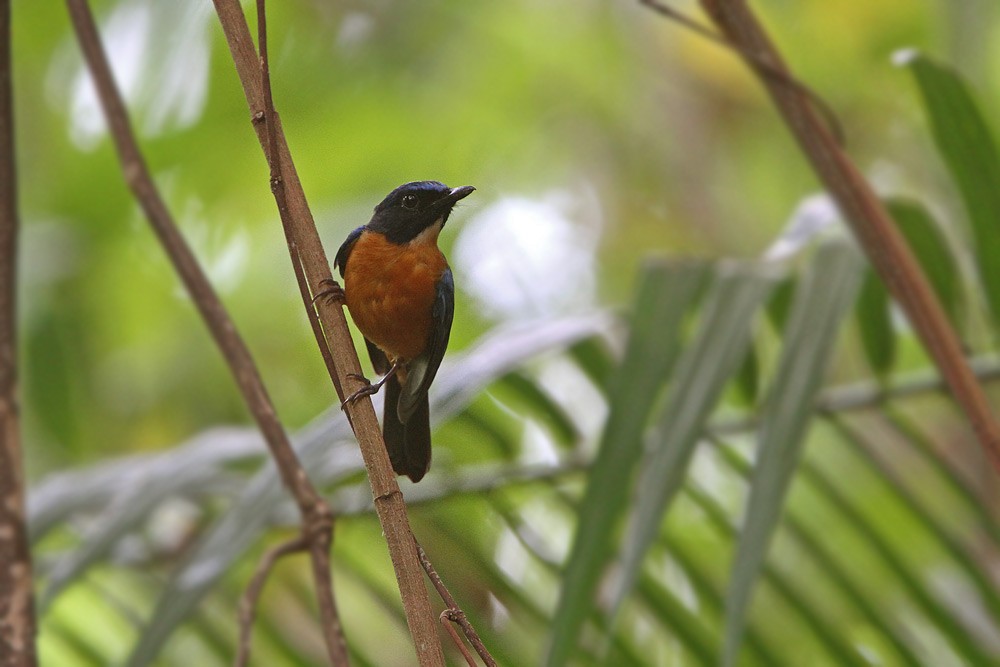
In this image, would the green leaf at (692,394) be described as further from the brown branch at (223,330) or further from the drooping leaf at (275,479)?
the brown branch at (223,330)

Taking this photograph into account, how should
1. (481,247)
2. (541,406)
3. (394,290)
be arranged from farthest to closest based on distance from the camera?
(541,406), (394,290), (481,247)

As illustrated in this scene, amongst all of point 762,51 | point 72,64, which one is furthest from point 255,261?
point 762,51

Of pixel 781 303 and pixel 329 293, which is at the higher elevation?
pixel 781 303

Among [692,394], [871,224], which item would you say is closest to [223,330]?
[692,394]

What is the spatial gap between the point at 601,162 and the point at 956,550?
162 inches

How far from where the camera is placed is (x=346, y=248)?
111 centimetres

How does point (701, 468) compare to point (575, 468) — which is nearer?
point (575, 468)

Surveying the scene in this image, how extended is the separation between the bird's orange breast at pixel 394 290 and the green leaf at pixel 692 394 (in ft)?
1.38

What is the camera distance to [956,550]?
160 centimetres

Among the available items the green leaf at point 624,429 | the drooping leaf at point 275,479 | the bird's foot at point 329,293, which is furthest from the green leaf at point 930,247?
the bird's foot at point 329,293

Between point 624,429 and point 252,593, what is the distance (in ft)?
1.68

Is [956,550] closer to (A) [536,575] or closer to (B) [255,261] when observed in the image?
(A) [536,575]

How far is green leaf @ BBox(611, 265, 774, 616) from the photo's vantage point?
1.29m

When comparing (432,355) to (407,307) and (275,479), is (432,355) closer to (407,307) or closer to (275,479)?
(407,307)
